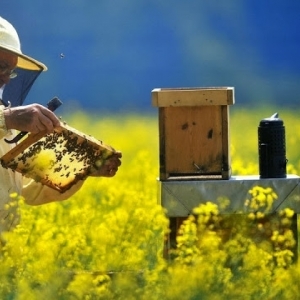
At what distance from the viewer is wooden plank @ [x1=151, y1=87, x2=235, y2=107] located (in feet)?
13.2

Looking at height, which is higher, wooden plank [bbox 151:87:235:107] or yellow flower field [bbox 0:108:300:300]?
wooden plank [bbox 151:87:235:107]

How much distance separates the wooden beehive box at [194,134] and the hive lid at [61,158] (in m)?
0.28

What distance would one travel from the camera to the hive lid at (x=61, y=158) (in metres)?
3.90

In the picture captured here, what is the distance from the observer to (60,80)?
421cm

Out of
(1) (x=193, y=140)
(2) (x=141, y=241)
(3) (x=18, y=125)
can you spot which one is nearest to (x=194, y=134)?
(1) (x=193, y=140)

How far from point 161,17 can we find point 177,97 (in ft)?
1.42

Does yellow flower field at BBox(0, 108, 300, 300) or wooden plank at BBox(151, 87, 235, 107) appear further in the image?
wooden plank at BBox(151, 87, 235, 107)

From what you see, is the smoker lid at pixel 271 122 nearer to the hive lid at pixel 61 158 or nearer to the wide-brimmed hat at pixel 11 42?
the hive lid at pixel 61 158

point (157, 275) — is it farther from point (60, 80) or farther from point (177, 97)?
point (60, 80)

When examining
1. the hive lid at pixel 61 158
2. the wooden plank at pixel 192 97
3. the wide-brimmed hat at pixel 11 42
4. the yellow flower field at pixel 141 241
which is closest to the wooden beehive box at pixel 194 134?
the wooden plank at pixel 192 97

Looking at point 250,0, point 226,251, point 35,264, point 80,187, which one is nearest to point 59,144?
point 80,187

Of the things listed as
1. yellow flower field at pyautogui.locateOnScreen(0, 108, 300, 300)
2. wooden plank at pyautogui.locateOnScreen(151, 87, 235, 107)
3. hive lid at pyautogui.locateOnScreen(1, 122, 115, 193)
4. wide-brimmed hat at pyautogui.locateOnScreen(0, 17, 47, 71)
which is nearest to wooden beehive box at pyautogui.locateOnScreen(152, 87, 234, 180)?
wooden plank at pyautogui.locateOnScreen(151, 87, 235, 107)

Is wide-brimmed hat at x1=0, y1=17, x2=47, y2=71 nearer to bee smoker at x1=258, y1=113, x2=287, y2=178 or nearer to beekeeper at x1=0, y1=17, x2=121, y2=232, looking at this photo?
beekeeper at x1=0, y1=17, x2=121, y2=232

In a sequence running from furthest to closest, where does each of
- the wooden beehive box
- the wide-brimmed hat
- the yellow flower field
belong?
the wooden beehive box, the wide-brimmed hat, the yellow flower field
